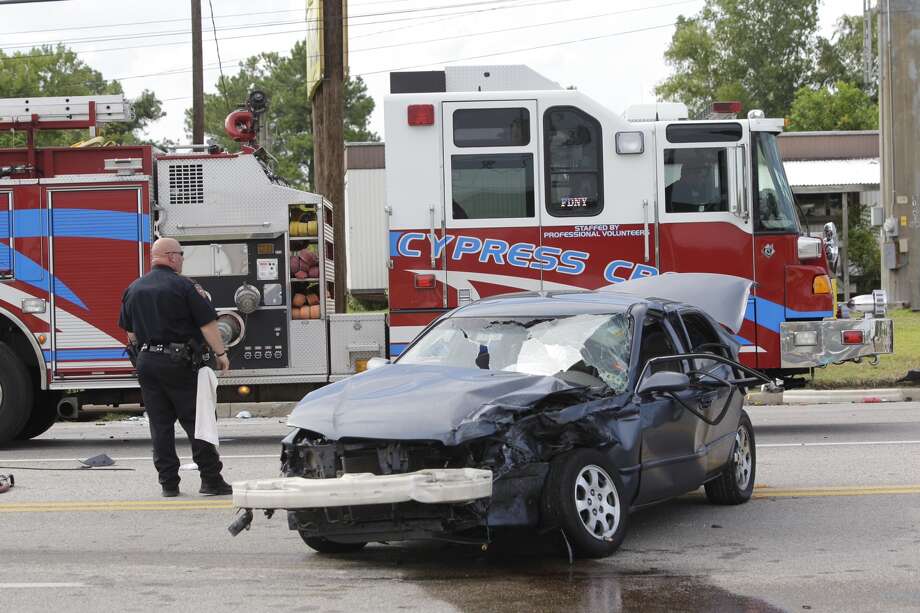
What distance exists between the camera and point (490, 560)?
6910 millimetres

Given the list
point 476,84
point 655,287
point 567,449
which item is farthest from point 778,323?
point 567,449

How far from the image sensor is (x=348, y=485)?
6.25m

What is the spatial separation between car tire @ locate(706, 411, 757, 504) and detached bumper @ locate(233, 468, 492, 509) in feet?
8.94

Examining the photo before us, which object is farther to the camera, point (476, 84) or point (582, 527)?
point (476, 84)

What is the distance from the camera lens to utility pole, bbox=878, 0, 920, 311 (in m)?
26.5

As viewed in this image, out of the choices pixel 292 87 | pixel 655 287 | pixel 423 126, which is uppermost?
pixel 292 87

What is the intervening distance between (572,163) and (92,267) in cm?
490

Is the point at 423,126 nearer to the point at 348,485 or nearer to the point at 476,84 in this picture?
the point at 476,84

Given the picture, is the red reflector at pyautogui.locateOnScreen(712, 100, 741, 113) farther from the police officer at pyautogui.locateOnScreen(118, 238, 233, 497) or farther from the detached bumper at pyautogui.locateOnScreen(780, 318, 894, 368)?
the police officer at pyautogui.locateOnScreen(118, 238, 233, 497)

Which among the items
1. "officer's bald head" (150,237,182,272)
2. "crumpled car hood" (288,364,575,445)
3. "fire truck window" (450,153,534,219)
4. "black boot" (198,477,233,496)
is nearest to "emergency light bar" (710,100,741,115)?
"fire truck window" (450,153,534,219)

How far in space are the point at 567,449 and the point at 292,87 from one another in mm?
77548

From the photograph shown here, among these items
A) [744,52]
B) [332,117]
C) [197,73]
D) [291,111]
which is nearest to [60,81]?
[291,111]

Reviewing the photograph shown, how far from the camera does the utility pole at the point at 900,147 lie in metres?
26.5

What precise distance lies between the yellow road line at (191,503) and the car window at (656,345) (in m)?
1.59
